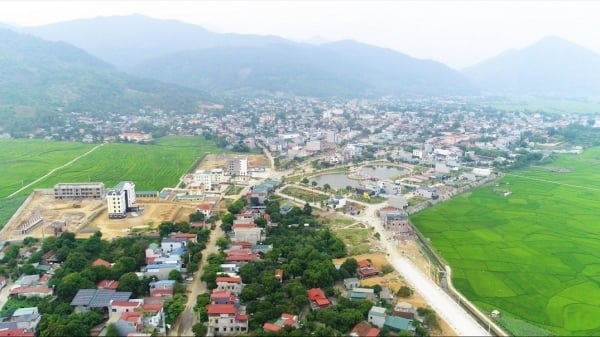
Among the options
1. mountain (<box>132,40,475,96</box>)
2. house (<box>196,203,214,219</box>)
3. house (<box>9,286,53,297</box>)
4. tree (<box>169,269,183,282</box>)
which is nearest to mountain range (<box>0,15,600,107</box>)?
mountain (<box>132,40,475,96</box>)

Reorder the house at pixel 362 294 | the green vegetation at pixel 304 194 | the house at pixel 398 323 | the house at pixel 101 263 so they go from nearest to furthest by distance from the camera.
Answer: the house at pixel 398 323 → the house at pixel 362 294 → the house at pixel 101 263 → the green vegetation at pixel 304 194

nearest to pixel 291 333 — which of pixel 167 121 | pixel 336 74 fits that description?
pixel 167 121

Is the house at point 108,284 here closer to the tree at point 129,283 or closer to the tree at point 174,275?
the tree at point 129,283

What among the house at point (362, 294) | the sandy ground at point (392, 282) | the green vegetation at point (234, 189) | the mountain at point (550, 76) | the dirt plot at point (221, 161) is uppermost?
the mountain at point (550, 76)

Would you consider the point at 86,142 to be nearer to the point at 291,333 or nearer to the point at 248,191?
the point at 248,191

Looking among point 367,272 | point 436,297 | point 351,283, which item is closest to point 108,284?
point 351,283

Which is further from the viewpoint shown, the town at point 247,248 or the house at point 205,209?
the house at point 205,209

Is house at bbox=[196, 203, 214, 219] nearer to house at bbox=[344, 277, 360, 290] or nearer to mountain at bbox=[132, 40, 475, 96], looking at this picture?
house at bbox=[344, 277, 360, 290]

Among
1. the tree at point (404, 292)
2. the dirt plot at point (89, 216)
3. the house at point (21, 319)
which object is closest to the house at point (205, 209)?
the dirt plot at point (89, 216)
